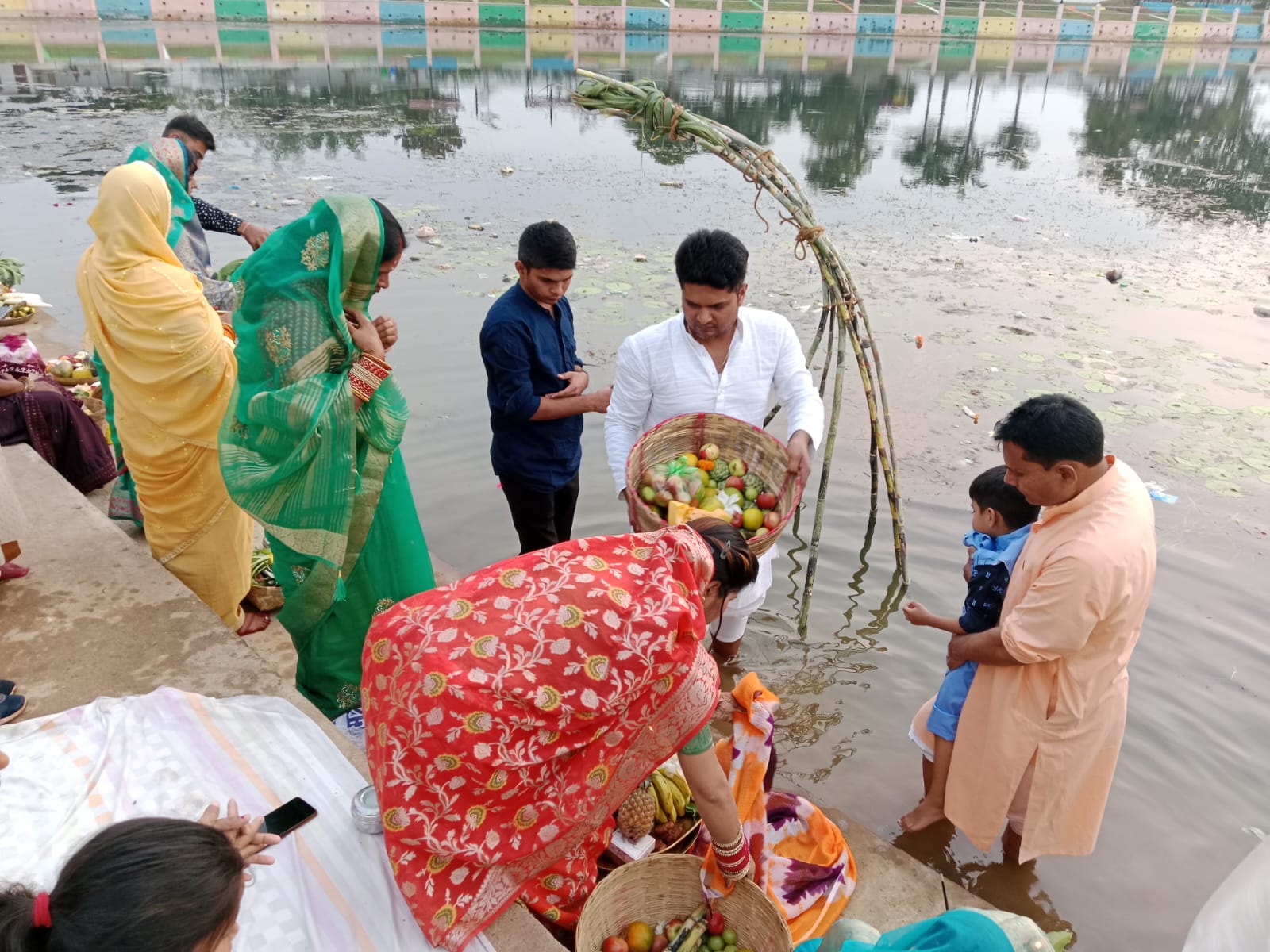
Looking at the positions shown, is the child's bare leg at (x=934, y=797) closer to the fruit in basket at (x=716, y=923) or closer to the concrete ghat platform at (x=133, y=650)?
the concrete ghat platform at (x=133, y=650)

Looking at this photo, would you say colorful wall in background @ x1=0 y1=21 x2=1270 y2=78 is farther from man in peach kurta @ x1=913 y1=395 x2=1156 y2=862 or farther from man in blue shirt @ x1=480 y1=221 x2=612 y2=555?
man in peach kurta @ x1=913 y1=395 x2=1156 y2=862

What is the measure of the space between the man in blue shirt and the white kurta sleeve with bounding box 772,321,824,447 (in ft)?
2.65

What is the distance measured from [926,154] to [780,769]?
14503mm

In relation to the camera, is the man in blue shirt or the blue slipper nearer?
the blue slipper

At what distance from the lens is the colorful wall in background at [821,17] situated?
3181 centimetres

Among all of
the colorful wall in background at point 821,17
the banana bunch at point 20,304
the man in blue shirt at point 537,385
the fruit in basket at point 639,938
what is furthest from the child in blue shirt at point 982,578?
the colorful wall in background at point 821,17

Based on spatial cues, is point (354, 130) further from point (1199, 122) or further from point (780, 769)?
point (1199, 122)

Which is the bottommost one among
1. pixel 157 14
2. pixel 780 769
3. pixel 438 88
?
pixel 780 769

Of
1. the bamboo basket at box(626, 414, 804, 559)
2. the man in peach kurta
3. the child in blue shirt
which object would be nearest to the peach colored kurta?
the man in peach kurta

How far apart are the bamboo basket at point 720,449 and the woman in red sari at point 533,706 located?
1057mm

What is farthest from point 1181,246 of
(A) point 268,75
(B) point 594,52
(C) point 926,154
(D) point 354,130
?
(B) point 594,52

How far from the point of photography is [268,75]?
2053cm

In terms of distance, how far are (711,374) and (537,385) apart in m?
0.84

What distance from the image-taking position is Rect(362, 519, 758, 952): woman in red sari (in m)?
2.00
